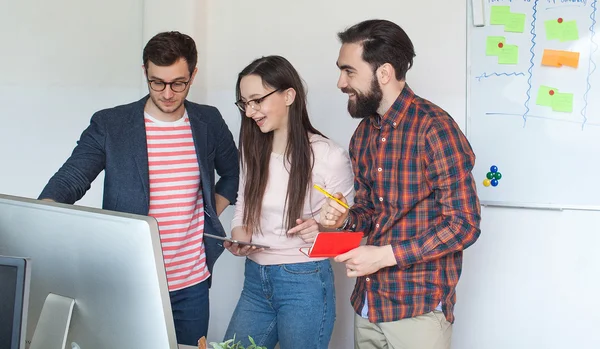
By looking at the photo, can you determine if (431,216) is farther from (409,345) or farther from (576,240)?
(576,240)

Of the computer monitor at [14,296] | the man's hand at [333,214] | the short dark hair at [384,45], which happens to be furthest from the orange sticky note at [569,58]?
the computer monitor at [14,296]

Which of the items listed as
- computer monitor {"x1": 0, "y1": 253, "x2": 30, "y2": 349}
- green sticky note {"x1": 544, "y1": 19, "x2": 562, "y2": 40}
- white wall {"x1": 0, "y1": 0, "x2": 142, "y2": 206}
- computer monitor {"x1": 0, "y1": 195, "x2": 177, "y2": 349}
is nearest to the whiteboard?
green sticky note {"x1": 544, "y1": 19, "x2": 562, "y2": 40}

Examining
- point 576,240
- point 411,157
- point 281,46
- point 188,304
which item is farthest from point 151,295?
point 281,46

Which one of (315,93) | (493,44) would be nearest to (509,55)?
(493,44)

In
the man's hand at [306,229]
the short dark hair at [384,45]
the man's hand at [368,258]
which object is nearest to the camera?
the man's hand at [368,258]

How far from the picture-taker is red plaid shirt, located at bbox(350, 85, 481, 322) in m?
1.82

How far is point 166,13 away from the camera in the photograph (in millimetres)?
3217

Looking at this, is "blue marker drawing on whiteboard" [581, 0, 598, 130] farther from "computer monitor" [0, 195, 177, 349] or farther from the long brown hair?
"computer monitor" [0, 195, 177, 349]

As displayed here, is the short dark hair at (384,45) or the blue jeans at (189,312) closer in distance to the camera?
the short dark hair at (384,45)

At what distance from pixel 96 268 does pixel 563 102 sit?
2022 millimetres

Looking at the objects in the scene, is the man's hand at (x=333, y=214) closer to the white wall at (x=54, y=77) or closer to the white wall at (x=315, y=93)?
the white wall at (x=315, y=93)

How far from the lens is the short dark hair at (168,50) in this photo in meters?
2.10

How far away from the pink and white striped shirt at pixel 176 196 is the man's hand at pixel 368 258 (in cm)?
60

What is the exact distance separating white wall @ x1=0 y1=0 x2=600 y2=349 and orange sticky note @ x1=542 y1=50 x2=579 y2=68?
329 mm
